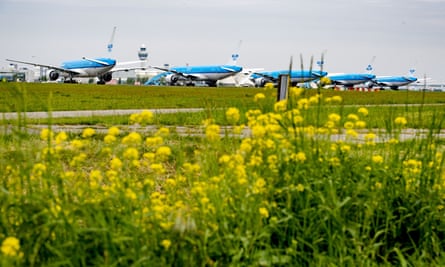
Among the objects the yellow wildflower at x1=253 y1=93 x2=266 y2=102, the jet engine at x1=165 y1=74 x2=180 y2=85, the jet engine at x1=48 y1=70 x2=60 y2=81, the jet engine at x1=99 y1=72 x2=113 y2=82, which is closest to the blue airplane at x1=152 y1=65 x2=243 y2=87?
the jet engine at x1=165 y1=74 x2=180 y2=85

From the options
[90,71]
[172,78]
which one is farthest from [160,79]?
[90,71]

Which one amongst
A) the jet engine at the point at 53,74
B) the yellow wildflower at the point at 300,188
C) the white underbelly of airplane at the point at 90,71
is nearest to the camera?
the yellow wildflower at the point at 300,188

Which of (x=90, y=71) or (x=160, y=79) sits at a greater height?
(x=90, y=71)

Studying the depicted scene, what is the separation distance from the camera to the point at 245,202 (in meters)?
3.15

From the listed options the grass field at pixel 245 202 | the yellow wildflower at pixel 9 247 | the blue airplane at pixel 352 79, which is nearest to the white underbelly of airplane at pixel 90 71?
the blue airplane at pixel 352 79

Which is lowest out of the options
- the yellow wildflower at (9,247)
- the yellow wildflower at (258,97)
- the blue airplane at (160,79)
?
the yellow wildflower at (9,247)

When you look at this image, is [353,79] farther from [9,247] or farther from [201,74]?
[9,247]

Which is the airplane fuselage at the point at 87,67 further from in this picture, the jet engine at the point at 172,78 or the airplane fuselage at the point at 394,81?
the airplane fuselage at the point at 394,81

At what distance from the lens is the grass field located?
2.87 metres

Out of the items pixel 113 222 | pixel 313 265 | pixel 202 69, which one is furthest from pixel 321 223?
pixel 202 69

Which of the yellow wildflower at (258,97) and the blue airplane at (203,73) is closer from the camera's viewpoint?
the yellow wildflower at (258,97)

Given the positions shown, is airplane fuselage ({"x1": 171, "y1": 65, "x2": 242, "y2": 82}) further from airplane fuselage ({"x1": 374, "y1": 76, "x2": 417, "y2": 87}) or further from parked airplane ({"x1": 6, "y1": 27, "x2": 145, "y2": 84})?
airplane fuselage ({"x1": 374, "y1": 76, "x2": 417, "y2": 87})

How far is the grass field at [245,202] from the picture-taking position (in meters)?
2.87

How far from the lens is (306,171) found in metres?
3.56
